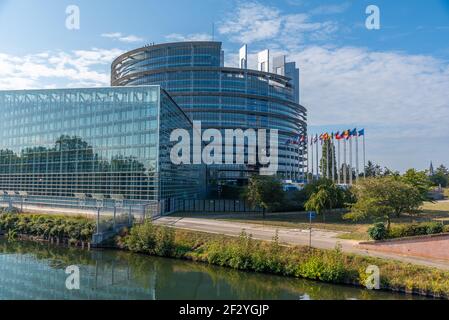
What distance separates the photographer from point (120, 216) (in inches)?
1404

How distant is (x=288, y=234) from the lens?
106ft

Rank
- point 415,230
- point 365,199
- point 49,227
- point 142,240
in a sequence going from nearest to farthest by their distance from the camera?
1. point 415,230
2. point 365,199
3. point 142,240
4. point 49,227

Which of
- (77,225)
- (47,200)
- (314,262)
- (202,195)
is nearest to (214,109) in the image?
(202,195)

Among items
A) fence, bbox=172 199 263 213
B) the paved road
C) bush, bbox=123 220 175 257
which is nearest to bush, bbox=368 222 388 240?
the paved road

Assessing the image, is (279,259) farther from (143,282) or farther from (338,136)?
(338,136)

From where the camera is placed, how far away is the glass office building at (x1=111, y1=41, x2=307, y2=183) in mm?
99500

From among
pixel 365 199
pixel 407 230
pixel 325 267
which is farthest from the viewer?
pixel 365 199

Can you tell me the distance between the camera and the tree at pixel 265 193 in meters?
44.2

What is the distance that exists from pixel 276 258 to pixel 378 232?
25.8 feet

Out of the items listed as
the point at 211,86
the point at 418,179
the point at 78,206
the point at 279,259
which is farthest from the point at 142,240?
the point at 211,86

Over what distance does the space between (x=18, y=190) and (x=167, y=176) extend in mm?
27791

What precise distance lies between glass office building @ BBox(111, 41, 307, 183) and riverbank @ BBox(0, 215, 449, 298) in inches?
2473

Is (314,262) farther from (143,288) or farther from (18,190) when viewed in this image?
(18,190)

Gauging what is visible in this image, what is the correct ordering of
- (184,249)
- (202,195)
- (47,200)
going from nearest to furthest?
(184,249) < (47,200) < (202,195)
